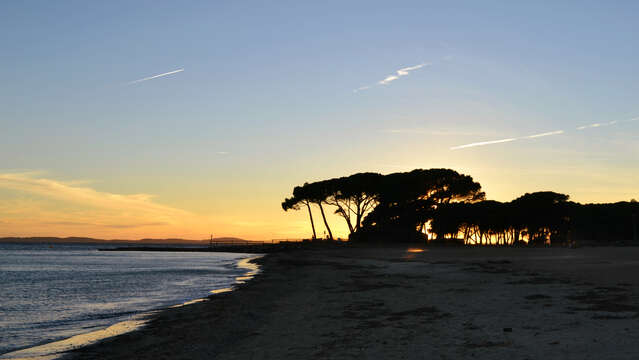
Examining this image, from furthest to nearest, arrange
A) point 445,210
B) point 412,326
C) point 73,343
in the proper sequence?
point 445,210
point 73,343
point 412,326

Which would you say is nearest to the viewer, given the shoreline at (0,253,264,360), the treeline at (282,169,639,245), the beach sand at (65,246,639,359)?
the beach sand at (65,246,639,359)

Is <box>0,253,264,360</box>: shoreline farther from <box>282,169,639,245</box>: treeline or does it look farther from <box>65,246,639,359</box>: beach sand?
<box>282,169,639,245</box>: treeline

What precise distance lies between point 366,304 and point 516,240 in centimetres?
11444

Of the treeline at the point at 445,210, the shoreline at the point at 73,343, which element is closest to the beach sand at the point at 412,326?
the shoreline at the point at 73,343


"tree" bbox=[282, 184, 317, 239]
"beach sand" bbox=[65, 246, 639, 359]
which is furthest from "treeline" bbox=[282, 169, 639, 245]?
"beach sand" bbox=[65, 246, 639, 359]

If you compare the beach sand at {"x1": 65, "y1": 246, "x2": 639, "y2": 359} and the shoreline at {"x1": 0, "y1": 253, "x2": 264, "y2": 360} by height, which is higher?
the beach sand at {"x1": 65, "y1": 246, "x2": 639, "y2": 359}

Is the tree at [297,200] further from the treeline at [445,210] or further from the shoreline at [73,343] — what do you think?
the shoreline at [73,343]

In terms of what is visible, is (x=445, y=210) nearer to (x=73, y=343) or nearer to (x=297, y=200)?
(x=297, y=200)

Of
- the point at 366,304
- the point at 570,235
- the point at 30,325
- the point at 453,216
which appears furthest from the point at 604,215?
the point at 30,325

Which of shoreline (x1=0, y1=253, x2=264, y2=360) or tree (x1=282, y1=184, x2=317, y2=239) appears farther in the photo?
tree (x1=282, y1=184, x2=317, y2=239)

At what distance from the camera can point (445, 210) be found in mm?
105562

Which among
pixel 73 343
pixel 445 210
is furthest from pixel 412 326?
pixel 445 210

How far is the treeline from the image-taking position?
349ft

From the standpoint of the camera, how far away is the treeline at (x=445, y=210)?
349ft
